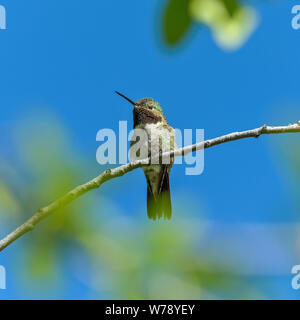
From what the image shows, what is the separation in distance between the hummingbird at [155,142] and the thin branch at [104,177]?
2.58 metres

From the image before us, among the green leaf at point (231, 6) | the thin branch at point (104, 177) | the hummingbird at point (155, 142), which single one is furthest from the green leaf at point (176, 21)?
the hummingbird at point (155, 142)

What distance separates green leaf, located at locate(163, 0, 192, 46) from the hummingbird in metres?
5.16

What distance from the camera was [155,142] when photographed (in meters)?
6.41

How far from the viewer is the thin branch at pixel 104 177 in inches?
76.3

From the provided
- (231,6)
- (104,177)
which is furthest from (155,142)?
(231,6)

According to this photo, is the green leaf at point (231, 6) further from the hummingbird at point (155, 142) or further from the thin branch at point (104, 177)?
the hummingbird at point (155, 142)

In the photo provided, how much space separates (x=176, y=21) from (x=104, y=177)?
1804 mm

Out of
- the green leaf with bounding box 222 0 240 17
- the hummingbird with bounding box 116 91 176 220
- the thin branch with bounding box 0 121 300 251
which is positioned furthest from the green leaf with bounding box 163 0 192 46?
the hummingbird with bounding box 116 91 176 220

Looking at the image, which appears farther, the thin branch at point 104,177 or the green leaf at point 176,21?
the thin branch at point 104,177

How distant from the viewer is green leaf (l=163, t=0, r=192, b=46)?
1117 mm

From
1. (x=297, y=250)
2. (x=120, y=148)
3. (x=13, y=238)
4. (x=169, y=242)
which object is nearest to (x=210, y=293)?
(x=169, y=242)

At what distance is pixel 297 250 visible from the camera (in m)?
1.85
